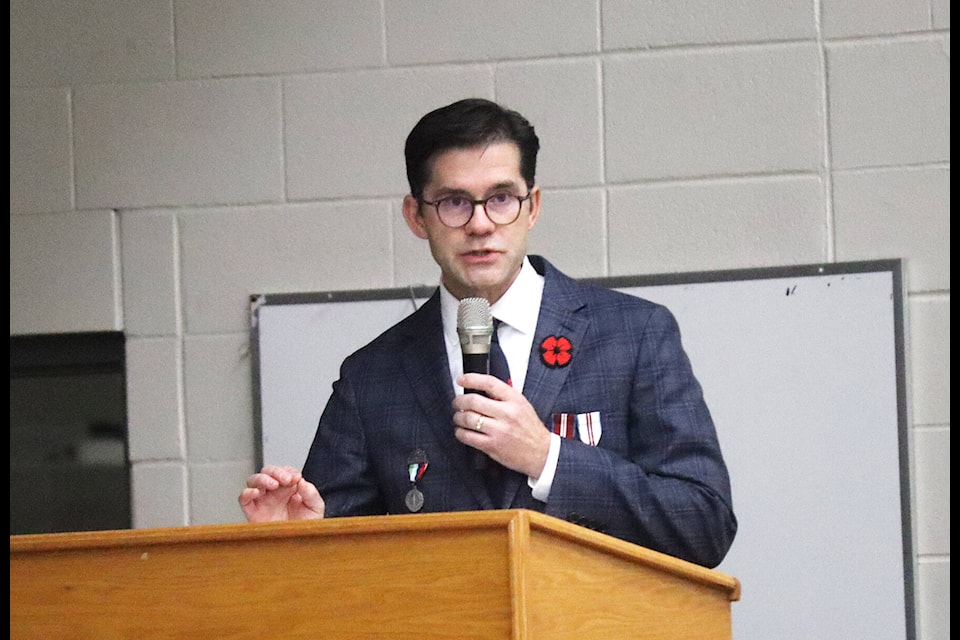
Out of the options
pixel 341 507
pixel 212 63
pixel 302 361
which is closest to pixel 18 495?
pixel 302 361

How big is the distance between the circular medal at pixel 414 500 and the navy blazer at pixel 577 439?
1cm

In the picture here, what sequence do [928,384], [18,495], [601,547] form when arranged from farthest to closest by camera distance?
[18,495], [928,384], [601,547]

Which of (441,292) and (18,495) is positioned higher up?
(441,292)

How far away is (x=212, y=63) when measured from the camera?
9.25ft

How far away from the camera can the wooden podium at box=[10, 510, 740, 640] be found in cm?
123

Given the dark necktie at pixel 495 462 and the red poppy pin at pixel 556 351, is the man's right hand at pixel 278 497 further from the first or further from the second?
the red poppy pin at pixel 556 351

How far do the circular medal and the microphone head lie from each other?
0.30 m

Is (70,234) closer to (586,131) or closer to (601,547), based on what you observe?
(586,131)

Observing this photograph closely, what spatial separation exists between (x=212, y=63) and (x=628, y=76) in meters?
0.94

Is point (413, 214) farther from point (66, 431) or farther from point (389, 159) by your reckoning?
point (66, 431)

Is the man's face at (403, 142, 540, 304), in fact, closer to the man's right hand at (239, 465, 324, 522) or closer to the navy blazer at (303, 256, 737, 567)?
the navy blazer at (303, 256, 737, 567)

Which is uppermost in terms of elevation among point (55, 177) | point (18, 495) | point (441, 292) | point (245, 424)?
point (55, 177)

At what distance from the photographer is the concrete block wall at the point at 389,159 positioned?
8.61ft

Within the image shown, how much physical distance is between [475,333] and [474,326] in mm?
10
